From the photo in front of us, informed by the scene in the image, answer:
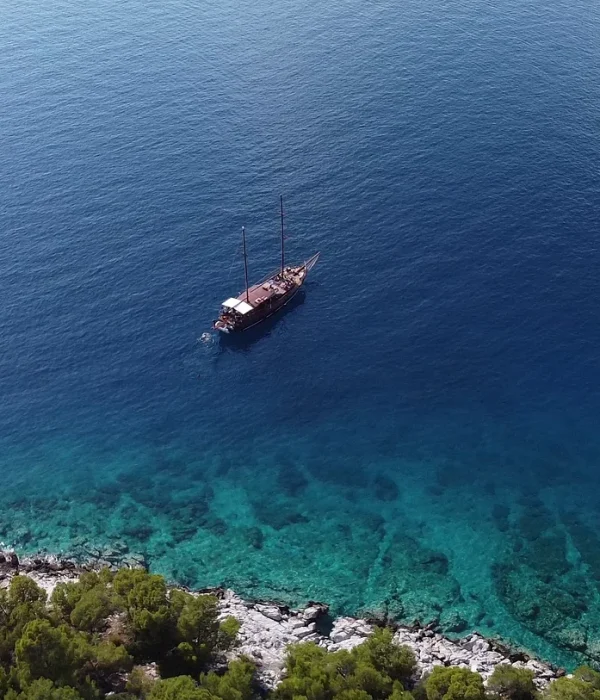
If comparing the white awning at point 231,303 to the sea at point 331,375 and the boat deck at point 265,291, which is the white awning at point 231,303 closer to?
the boat deck at point 265,291

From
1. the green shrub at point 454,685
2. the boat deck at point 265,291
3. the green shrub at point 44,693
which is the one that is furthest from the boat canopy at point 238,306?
the green shrub at point 44,693

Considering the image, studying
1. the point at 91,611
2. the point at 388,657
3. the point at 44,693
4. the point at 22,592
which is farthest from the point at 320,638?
the point at 22,592

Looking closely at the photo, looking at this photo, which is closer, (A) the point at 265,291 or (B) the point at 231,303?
(B) the point at 231,303

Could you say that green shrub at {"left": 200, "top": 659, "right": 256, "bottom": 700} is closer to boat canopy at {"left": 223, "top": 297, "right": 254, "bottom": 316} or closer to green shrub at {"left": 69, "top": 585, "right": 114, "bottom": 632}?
green shrub at {"left": 69, "top": 585, "right": 114, "bottom": 632}

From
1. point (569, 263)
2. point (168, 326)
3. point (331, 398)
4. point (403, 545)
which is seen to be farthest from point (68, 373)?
point (569, 263)

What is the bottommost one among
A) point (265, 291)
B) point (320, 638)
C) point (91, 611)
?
point (320, 638)

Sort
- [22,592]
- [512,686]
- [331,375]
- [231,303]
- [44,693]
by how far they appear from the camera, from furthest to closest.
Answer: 1. [231,303]
2. [331,375]
3. [22,592]
4. [512,686]
5. [44,693]

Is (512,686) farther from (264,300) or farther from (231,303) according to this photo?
(231,303)
